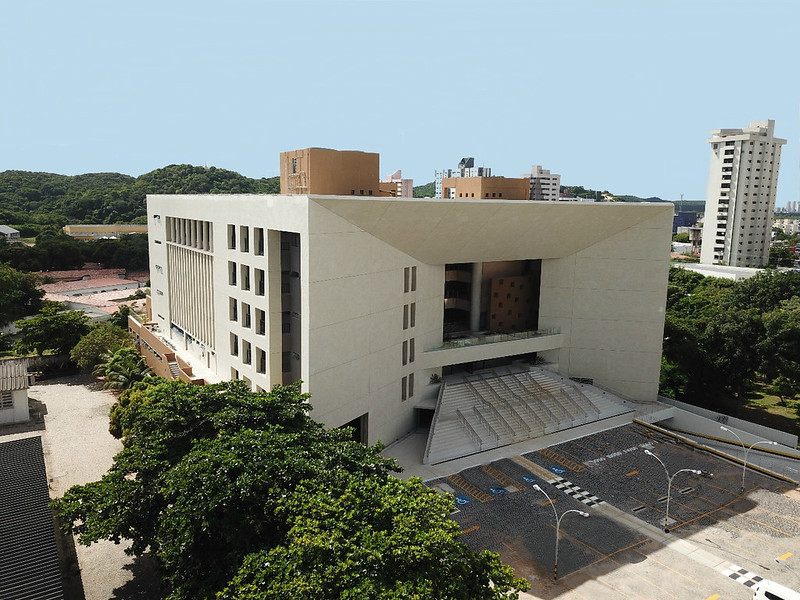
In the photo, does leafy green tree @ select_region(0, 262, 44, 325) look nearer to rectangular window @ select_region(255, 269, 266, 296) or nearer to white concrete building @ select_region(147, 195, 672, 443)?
white concrete building @ select_region(147, 195, 672, 443)

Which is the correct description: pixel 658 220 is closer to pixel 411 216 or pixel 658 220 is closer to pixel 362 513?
pixel 411 216

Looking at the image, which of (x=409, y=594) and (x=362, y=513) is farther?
(x=362, y=513)

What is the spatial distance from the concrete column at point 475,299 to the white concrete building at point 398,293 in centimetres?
10

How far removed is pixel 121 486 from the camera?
759 inches

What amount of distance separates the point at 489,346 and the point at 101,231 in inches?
3884

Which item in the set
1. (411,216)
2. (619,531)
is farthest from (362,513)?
(411,216)

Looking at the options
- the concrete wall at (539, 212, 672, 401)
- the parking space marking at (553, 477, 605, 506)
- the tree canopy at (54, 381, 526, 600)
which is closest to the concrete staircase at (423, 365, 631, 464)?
the concrete wall at (539, 212, 672, 401)

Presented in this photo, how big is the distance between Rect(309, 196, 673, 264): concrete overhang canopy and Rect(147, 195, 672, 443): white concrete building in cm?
10

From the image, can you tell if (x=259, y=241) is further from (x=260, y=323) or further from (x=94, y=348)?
(x=94, y=348)

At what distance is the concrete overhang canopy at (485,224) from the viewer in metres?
29.5

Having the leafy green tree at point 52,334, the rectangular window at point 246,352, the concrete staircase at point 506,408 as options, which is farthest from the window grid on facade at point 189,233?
the concrete staircase at point 506,408

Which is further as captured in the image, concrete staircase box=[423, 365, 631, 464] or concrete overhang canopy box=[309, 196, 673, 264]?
concrete staircase box=[423, 365, 631, 464]

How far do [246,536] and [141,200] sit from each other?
124 meters

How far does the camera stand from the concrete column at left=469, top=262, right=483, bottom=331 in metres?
41.6
